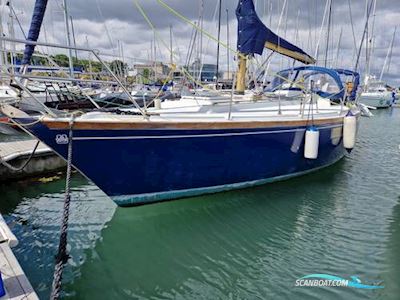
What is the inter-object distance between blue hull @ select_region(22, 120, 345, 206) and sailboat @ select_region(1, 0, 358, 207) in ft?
0.05

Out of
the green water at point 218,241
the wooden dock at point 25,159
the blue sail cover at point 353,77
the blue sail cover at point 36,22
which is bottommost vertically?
the green water at point 218,241

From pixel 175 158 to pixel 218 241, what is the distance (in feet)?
5.09

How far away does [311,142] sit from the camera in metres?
6.82

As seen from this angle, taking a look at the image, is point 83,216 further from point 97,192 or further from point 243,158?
point 243,158

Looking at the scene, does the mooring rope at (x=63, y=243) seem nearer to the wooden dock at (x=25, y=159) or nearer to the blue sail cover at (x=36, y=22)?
the blue sail cover at (x=36, y=22)

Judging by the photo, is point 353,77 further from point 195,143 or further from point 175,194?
point 175,194

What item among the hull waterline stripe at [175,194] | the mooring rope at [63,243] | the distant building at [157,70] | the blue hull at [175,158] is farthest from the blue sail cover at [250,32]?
the mooring rope at [63,243]

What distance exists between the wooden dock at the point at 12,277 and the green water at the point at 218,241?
71cm

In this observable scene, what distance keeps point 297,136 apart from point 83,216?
179 inches

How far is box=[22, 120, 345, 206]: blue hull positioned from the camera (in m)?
4.95

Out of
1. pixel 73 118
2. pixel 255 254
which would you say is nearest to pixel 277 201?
pixel 255 254

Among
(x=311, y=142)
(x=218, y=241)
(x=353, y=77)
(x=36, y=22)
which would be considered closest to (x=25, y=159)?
(x=36, y=22)

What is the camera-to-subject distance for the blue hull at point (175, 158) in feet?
16.2

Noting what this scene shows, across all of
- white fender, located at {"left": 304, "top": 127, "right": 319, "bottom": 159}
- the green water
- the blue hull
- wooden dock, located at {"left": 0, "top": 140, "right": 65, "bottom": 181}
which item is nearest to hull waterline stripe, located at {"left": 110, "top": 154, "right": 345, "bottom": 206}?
the blue hull
